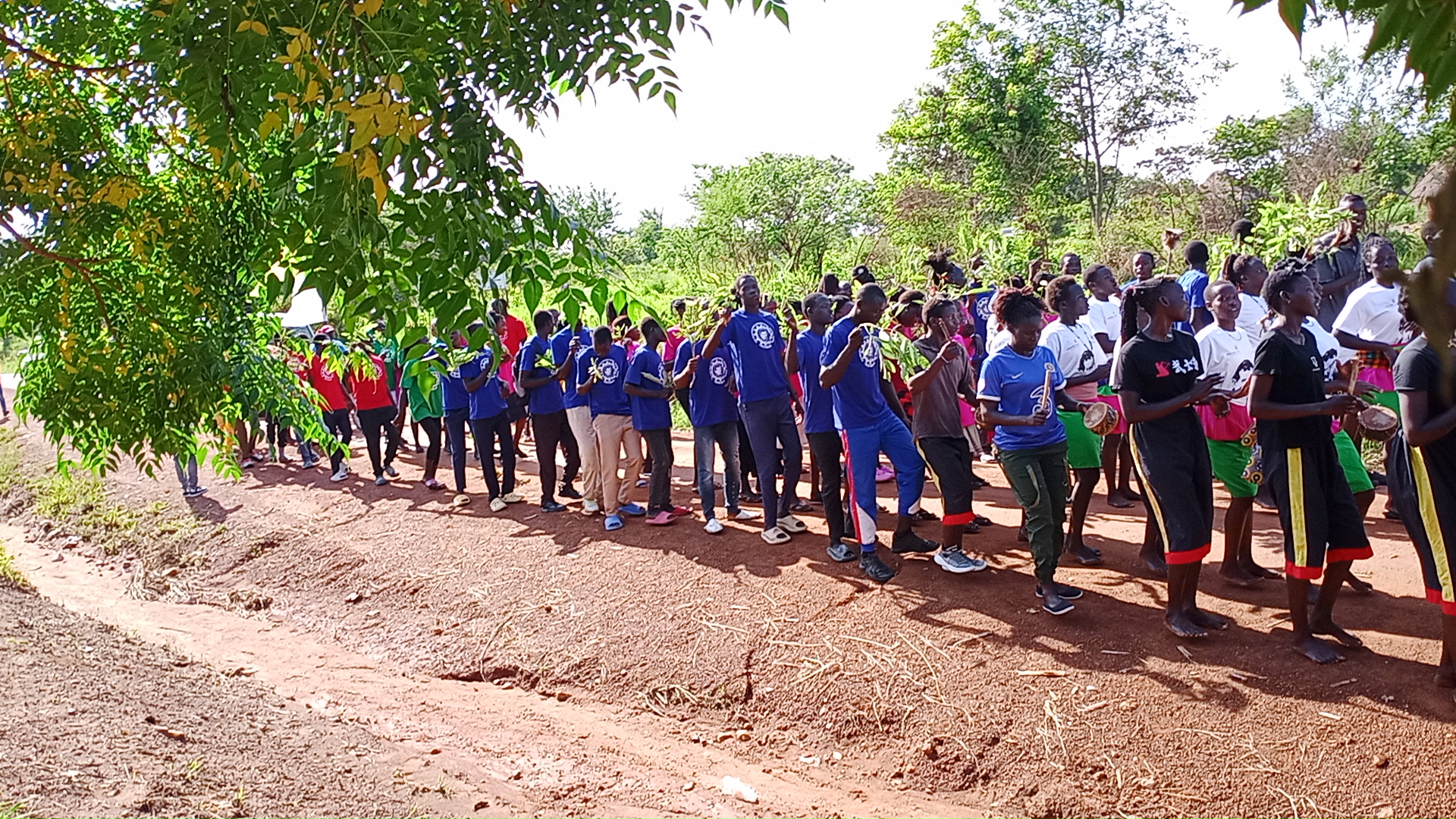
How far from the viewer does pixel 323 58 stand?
106 inches

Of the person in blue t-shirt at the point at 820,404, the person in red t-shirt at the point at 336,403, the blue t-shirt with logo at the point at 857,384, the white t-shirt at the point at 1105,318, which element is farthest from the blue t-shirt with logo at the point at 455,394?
the white t-shirt at the point at 1105,318

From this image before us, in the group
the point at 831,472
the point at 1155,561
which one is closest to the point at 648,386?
the point at 831,472

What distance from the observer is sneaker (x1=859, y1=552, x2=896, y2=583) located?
22.6 ft

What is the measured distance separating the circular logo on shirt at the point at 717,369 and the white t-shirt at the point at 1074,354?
2.52 m

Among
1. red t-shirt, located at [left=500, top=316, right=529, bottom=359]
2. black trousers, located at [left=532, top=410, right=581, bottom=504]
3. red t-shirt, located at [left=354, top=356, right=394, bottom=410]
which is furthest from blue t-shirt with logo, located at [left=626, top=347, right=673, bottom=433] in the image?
red t-shirt, located at [left=354, top=356, right=394, bottom=410]

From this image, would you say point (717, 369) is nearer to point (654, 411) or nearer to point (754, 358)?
point (754, 358)

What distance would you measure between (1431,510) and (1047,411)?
6.23 feet

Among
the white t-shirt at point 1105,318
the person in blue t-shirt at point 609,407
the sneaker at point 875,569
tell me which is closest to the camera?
the sneaker at point 875,569

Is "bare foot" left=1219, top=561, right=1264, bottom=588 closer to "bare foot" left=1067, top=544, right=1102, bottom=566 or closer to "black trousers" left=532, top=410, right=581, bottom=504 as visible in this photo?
"bare foot" left=1067, top=544, right=1102, bottom=566

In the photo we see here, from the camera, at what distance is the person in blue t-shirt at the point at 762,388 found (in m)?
8.07

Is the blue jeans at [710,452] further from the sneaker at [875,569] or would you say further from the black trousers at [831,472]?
the sneaker at [875,569]

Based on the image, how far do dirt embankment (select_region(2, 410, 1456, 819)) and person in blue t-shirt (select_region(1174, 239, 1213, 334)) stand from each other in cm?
149

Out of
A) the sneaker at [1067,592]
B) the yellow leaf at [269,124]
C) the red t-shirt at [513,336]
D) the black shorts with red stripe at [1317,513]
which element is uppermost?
the red t-shirt at [513,336]

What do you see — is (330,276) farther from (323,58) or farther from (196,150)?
(196,150)
